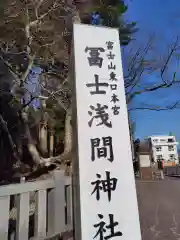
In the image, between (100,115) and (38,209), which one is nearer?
(100,115)

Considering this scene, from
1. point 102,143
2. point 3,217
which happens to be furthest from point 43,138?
point 102,143

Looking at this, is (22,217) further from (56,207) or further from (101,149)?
(101,149)

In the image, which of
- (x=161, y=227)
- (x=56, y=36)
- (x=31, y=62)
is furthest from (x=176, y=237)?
(x=56, y=36)

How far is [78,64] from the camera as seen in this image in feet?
8.42

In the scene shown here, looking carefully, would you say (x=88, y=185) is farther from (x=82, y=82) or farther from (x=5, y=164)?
(x=5, y=164)

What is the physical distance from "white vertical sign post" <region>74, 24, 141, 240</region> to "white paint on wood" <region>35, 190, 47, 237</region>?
1.16 meters

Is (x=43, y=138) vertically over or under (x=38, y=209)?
over

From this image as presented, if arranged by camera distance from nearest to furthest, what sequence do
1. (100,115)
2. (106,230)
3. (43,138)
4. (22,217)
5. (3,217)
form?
(106,230), (100,115), (3,217), (22,217), (43,138)

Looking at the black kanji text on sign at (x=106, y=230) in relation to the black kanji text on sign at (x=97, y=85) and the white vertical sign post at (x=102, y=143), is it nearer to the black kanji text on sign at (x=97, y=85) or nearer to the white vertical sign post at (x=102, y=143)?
the white vertical sign post at (x=102, y=143)

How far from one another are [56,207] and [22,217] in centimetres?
73

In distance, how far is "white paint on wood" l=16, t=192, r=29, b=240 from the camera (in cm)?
292

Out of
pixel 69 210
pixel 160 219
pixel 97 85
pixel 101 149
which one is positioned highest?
pixel 97 85

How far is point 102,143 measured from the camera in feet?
7.70

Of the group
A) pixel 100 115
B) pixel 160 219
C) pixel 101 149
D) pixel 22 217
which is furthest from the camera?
pixel 160 219
